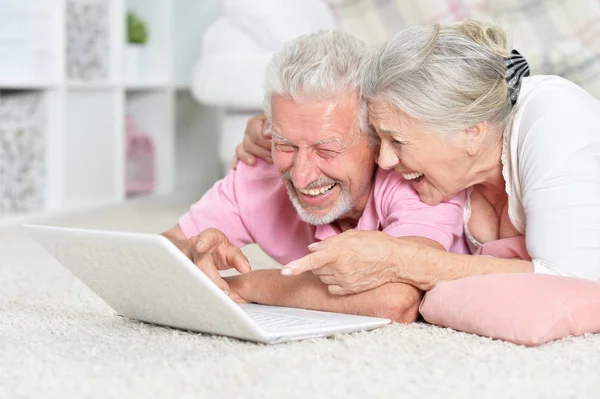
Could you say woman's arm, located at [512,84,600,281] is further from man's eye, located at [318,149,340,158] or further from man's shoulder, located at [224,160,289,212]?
man's shoulder, located at [224,160,289,212]

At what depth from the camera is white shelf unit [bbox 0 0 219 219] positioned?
12.7 feet

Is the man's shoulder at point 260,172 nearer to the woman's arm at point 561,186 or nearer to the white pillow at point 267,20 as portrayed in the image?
the woman's arm at point 561,186

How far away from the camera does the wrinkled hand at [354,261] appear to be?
A: 1699 mm

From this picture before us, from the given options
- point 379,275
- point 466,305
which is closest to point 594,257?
point 466,305

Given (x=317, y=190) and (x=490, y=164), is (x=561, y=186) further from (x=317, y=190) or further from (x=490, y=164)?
(x=317, y=190)

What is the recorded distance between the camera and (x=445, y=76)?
5.90 feet

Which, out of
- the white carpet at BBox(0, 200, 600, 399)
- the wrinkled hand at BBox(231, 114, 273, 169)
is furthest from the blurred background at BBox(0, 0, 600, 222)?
the white carpet at BBox(0, 200, 600, 399)

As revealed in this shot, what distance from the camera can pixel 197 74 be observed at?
11.7 feet

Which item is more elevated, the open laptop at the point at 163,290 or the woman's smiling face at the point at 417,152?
the woman's smiling face at the point at 417,152

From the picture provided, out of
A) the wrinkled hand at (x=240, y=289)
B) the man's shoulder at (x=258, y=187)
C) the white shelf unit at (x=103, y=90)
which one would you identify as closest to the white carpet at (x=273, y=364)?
the wrinkled hand at (x=240, y=289)

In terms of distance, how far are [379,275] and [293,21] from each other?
2012 millimetres

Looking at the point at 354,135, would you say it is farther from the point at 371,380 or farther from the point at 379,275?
the point at 371,380

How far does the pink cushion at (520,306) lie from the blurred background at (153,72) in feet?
5.17

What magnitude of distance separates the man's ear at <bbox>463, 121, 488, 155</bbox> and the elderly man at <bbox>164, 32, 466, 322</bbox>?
6.9 inches
